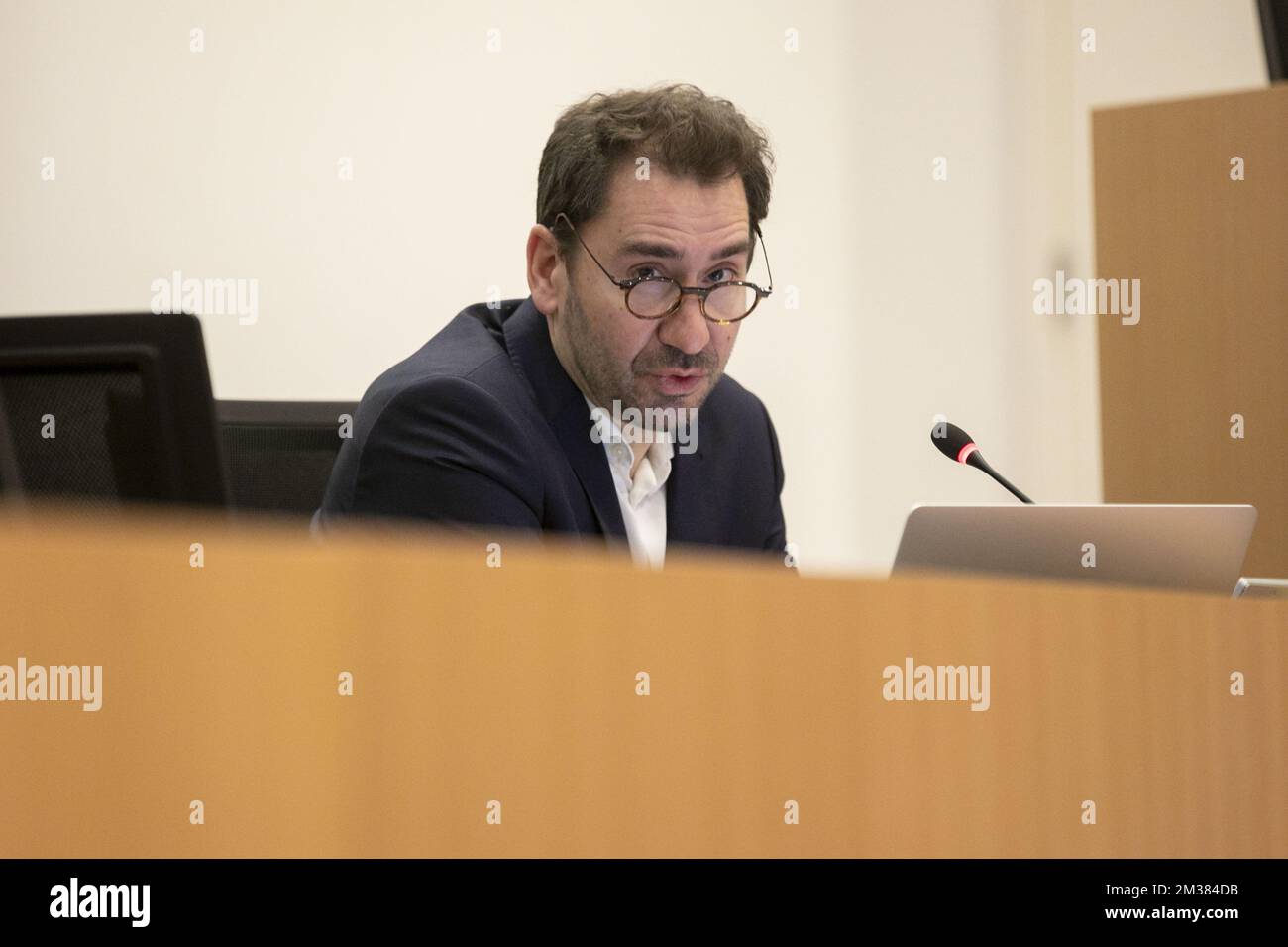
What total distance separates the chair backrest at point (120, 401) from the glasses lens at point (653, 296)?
2.51ft

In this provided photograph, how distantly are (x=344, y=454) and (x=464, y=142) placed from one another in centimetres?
159

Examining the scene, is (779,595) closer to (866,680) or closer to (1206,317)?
(866,680)

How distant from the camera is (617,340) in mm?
1678

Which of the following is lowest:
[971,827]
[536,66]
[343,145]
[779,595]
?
[971,827]

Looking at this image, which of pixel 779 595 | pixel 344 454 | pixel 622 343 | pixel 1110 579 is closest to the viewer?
pixel 779 595

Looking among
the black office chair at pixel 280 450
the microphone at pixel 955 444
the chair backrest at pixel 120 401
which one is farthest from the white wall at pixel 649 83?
the chair backrest at pixel 120 401

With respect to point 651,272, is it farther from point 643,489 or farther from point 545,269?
point 643,489

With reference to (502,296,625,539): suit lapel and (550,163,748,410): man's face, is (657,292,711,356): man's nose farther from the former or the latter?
(502,296,625,539): suit lapel

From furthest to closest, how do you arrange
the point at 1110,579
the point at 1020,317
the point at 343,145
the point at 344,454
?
the point at 1020,317
the point at 343,145
the point at 344,454
the point at 1110,579

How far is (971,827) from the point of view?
69cm

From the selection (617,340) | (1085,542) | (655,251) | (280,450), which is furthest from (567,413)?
(1085,542)

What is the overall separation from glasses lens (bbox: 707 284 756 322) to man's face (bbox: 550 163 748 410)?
2cm
